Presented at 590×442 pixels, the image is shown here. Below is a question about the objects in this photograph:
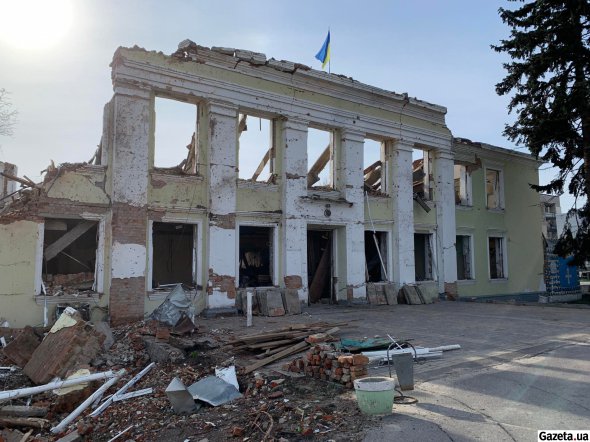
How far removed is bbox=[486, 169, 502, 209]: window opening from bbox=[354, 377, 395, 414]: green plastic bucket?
1828cm

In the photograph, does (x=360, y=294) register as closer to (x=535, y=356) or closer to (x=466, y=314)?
(x=466, y=314)

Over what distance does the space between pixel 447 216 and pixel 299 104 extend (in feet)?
26.1

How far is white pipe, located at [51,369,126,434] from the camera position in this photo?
6133 millimetres

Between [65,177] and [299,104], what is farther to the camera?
[299,104]

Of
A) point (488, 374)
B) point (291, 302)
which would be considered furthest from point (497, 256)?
point (488, 374)

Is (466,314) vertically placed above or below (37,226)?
below

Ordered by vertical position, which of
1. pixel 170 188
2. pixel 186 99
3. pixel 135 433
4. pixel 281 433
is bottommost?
pixel 135 433

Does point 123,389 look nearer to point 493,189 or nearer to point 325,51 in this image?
point 325,51

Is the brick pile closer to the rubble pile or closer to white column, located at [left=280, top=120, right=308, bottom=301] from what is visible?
the rubble pile

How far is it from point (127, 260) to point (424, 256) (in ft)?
39.0

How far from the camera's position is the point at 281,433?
4.68 m

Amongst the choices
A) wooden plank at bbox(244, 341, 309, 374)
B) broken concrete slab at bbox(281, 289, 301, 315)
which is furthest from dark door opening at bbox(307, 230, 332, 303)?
wooden plank at bbox(244, 341, 309, 374)

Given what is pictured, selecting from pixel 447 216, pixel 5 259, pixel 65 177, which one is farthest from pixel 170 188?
pixel 447 216

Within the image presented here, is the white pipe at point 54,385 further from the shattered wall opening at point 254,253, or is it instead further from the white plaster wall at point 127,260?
the shattered wall opening at point 254,253
